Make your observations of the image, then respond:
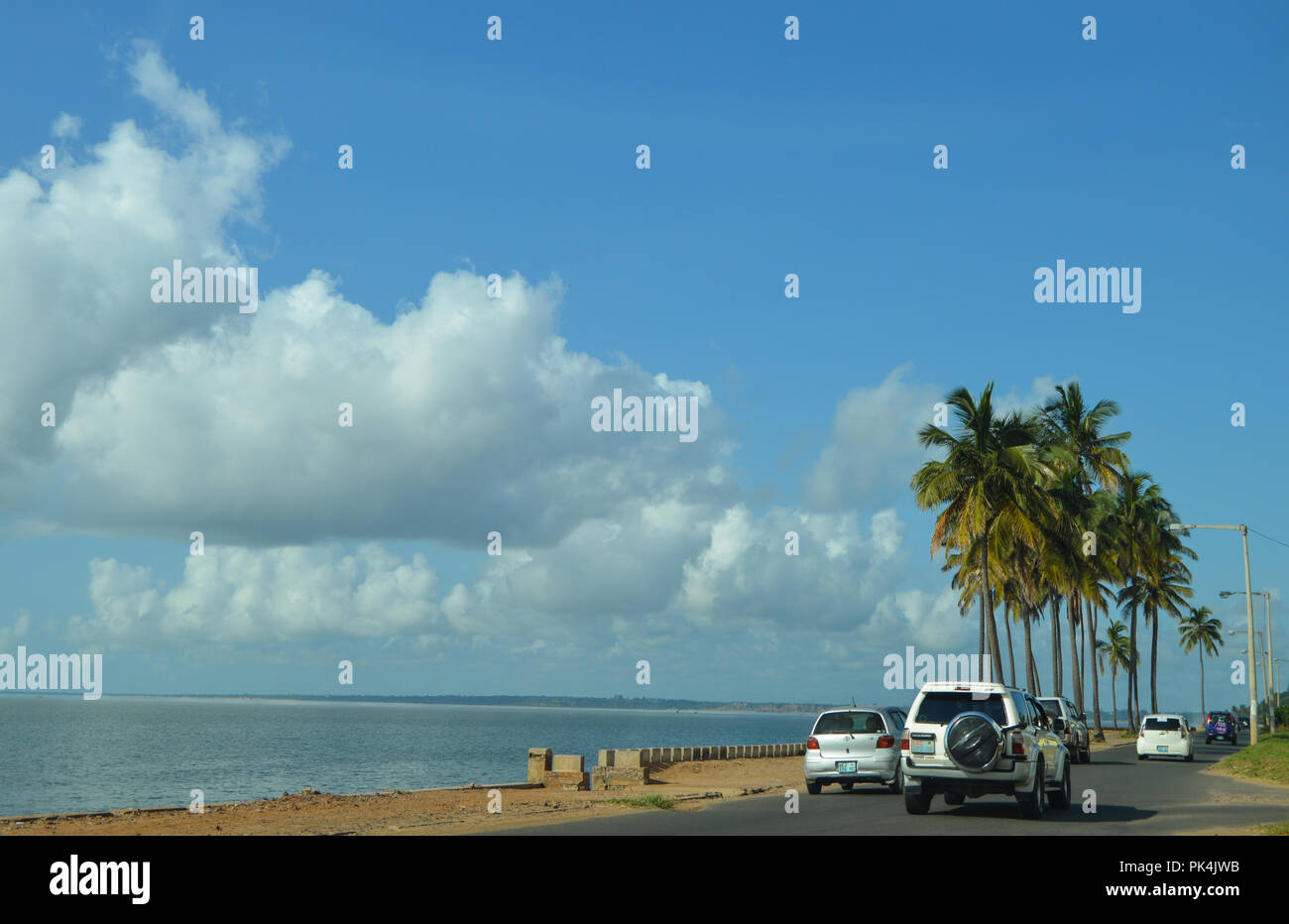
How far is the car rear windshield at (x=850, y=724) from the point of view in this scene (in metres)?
24.0

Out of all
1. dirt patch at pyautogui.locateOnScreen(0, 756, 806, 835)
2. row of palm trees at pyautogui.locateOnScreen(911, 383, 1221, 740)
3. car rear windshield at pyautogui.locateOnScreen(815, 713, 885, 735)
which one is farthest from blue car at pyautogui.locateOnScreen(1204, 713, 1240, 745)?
car rear windshield at pyautogui.locateOnScreen(815, 713, 885, 735)

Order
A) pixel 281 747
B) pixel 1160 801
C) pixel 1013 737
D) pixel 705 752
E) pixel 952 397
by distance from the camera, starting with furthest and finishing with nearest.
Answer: pixel 281 747 < pixel 952 397 < pixel 705 752 < pixel 1160 801 < pixel 1013 737

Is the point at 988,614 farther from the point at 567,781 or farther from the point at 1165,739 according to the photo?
the point at 567,781

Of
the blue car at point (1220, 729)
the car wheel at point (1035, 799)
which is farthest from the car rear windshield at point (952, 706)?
the blue car at point (1220, 729)

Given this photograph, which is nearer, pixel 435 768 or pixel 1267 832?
pixel 1267 832

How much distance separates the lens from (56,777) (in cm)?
5616

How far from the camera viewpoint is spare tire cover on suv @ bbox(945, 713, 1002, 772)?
17.0m

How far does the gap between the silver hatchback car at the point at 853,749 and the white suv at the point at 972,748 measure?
Answer: 541cm

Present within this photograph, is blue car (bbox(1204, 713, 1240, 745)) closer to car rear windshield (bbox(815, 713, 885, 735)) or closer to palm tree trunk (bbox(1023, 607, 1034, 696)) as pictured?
palm tree trunk (bbox(1023, 607, 1034, 696))
